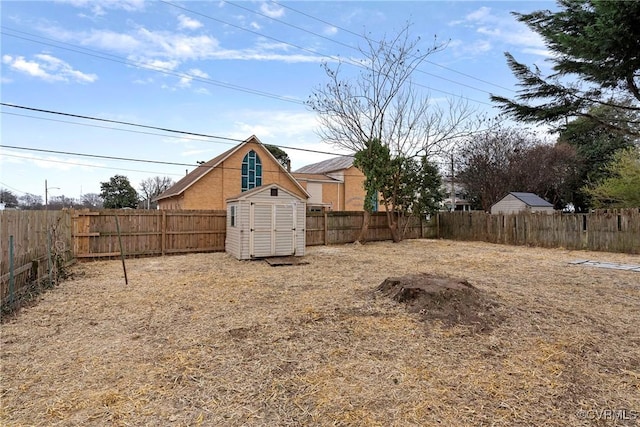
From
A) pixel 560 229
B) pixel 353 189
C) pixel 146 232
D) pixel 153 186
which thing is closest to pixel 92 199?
pixel 153 186

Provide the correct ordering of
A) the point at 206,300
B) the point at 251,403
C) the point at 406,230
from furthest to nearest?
the point at 406,230
the point at 206,300
the point at 251,403

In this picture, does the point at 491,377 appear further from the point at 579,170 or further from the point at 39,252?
the point at 579,170

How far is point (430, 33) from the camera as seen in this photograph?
42.3ft

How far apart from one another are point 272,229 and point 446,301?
5.84m

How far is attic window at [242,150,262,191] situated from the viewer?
20656 millimetres

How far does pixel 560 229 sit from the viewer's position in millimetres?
12172

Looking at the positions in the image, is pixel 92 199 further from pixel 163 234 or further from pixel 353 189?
pixel 163 234

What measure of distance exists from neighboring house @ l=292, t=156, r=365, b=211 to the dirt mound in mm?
18790

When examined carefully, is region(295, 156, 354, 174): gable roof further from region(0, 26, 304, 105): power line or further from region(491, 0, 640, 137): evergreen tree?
region(491, 0, 640, 137): evergreen tree

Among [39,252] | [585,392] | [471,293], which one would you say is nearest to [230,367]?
[585,392]

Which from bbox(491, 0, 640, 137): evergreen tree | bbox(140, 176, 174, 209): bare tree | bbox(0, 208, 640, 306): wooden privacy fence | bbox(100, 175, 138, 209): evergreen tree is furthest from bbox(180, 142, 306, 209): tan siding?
bbox(140, 176, 174, 209): bare tree

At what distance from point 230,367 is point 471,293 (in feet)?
10.8

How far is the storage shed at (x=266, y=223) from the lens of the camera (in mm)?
9000

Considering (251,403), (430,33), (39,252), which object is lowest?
(251,403)
